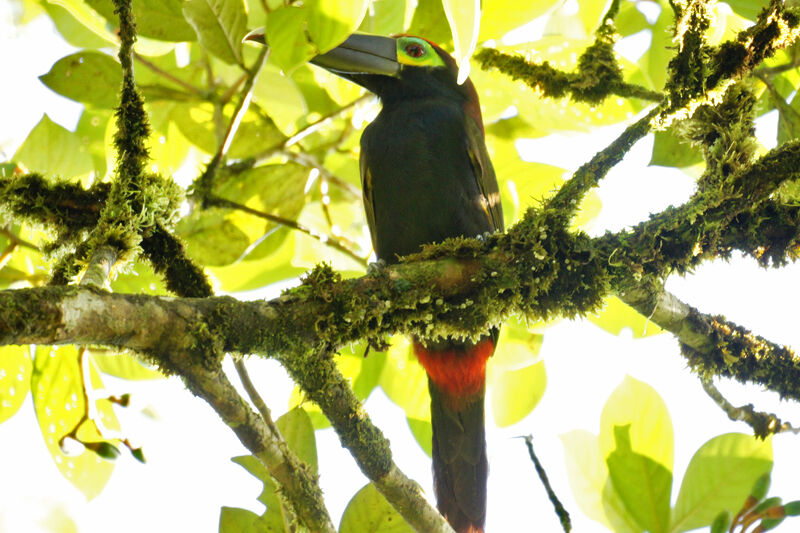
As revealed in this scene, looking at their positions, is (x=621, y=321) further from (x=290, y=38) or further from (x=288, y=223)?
(x=290, y=38)

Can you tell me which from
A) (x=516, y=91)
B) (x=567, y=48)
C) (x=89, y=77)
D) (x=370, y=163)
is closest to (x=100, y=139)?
(x=89, y=77)

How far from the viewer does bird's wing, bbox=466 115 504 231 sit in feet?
9.18

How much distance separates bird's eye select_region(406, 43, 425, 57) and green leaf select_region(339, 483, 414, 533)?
2.05 m

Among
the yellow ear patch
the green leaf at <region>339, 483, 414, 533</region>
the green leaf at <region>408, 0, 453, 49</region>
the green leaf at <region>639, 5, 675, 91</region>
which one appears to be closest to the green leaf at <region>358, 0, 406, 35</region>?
the green leaf at <region>408, 0, 453, 49</region>

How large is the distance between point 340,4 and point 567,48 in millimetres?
1546

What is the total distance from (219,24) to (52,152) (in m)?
0.75

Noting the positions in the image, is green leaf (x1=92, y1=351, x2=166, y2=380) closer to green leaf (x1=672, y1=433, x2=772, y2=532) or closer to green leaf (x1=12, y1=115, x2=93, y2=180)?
green leaf (x1=12, y1=115, x2=93, y2=180)

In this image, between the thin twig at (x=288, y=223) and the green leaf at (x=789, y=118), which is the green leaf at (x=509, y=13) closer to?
the green leaf at (x=789, y=118)

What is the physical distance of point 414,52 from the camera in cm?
324

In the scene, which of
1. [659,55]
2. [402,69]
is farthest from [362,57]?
[659,55]

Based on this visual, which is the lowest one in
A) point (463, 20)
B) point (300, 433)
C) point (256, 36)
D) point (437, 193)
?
point (300, 433)

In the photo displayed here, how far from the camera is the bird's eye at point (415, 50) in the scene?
10.6ft

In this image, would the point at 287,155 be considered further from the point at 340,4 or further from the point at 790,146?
the point at 790,146

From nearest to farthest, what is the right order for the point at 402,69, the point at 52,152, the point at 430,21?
the point at 52,152 < the point at 430,21 < the point at 402,69
